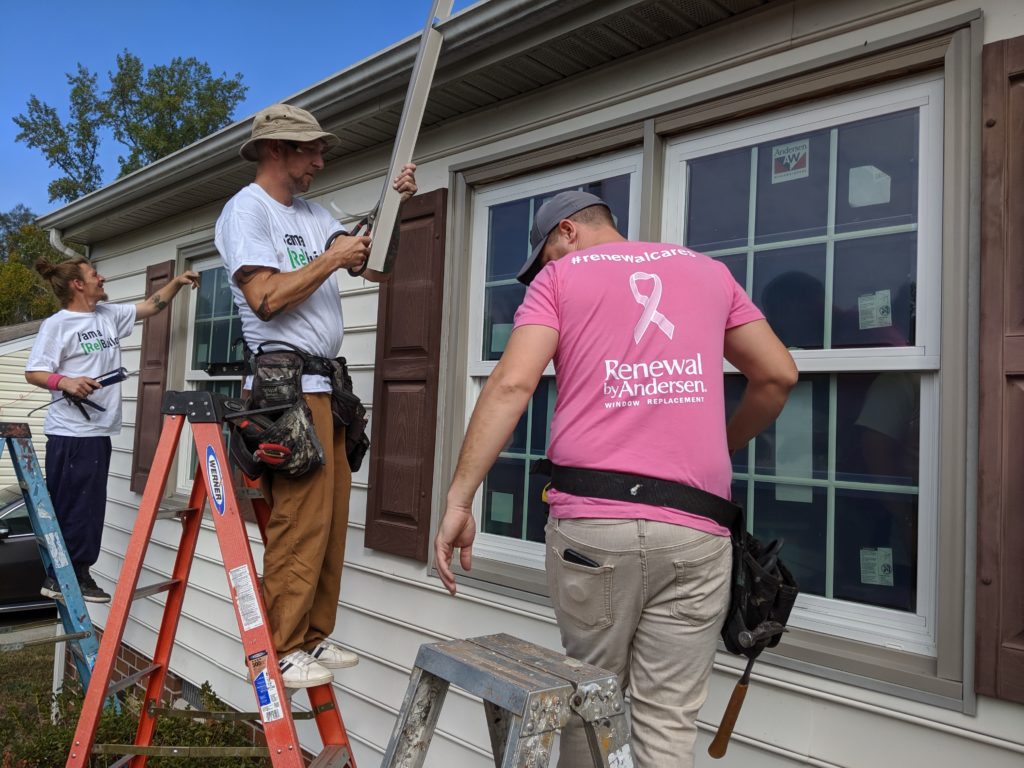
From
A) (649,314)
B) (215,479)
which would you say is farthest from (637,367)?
(215,479)

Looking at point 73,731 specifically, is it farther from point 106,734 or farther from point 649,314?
point 649,314

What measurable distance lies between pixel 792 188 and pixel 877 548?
3.48 ft

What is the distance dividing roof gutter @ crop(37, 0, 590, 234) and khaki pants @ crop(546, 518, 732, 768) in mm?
1737

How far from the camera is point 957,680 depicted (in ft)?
5.95

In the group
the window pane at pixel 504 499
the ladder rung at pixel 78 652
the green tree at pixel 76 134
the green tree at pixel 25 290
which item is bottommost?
the ladder rung at pixel 78 652

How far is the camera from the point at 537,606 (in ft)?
8.90

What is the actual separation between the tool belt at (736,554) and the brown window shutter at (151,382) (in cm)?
408

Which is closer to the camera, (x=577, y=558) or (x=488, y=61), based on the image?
(x=577, y=558)

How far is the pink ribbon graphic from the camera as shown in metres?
1.61

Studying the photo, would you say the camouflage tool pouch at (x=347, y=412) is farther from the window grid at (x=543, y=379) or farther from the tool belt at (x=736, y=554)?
the tool belt at (x=736, y=554)

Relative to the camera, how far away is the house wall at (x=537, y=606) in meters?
A: 1.90

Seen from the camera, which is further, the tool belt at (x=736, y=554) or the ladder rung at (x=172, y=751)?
the ladder rung at (x=172, y=751)

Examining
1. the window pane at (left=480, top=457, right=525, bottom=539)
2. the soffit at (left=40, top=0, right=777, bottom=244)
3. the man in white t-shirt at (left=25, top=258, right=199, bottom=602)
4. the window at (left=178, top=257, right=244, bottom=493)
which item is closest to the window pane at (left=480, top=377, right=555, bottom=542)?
the window pane at (left=480, top=457, right=525, bottom=539)

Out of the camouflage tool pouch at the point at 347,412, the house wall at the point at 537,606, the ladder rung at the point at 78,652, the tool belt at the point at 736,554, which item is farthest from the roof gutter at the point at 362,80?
the ladder rung at the point at 78,652
